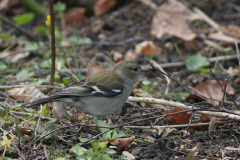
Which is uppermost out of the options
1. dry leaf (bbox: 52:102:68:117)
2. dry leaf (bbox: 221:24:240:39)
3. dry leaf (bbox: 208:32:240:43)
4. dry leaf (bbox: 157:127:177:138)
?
dry leaf (bbox: 221:24:240:39)

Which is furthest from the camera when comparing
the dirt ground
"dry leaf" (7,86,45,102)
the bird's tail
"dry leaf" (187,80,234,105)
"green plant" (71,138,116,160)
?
"dry leaf" (187,80,234,105)

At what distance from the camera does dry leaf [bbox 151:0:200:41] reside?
263 inches

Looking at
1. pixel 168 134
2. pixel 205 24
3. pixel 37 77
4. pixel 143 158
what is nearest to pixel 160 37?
pixel 205 24

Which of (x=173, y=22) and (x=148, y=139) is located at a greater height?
(x=173, y=22)

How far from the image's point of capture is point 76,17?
8250 mm

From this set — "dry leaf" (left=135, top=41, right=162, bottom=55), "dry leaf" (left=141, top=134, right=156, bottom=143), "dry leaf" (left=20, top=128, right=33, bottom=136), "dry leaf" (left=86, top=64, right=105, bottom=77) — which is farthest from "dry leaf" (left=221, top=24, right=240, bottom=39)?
"dry leaf" (left=20, top=128, right=33, bottom=136)

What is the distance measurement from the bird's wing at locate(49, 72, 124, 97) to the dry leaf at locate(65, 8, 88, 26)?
421 centimetres

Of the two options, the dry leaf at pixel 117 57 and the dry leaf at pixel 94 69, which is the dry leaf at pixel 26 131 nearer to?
the dry leaf at pixel 94 69

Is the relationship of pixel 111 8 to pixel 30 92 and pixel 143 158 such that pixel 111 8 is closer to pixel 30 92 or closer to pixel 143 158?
pixel 30 92

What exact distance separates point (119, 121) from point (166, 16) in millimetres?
3629

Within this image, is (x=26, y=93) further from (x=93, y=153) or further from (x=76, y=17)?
(x=76, y=17)

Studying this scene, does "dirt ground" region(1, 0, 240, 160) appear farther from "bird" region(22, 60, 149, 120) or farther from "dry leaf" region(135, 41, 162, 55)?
"bird" region(22, 60, 149, 120)

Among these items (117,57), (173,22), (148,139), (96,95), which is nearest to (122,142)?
(148,139)

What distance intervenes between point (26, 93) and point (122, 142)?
6.09ft
